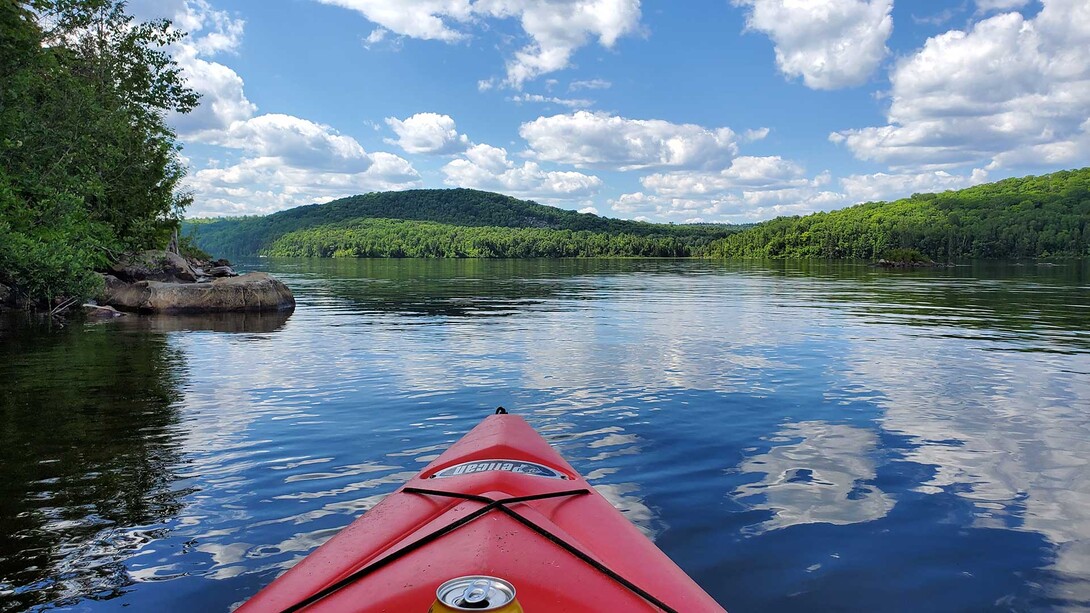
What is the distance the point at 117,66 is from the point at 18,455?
2870 cm

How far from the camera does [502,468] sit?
16.9 ft

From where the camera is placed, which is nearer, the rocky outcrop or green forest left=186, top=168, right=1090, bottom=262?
the rocky outcrop

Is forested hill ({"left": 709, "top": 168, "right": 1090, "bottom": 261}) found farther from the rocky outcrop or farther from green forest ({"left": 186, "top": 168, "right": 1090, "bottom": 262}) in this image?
the rocky outcrop

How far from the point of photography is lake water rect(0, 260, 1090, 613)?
5504mm

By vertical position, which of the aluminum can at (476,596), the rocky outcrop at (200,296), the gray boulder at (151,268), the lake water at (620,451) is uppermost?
the gray boulder at (151,268)

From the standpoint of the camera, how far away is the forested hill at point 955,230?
14100 cm

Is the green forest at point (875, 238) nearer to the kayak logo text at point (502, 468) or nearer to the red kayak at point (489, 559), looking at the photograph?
the kayak logo text at point (502, 468)

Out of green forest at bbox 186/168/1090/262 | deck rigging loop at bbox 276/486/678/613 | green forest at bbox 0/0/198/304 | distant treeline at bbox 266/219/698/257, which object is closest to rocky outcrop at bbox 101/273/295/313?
green forest at bbox 0/0/198/304

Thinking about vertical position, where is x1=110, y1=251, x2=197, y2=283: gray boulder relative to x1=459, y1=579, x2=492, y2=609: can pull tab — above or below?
above

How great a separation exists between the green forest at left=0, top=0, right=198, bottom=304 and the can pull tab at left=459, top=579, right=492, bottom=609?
19.9 m

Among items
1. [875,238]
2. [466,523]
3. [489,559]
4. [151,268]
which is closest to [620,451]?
[466,523]

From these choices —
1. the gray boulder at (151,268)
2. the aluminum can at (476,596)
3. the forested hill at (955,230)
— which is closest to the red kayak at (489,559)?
the aluminum can at (476,596)

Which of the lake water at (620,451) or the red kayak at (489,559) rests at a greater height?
the red kayak at (489,559)

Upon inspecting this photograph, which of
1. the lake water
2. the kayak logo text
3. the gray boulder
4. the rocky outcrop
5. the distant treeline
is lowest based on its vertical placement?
the lake water
